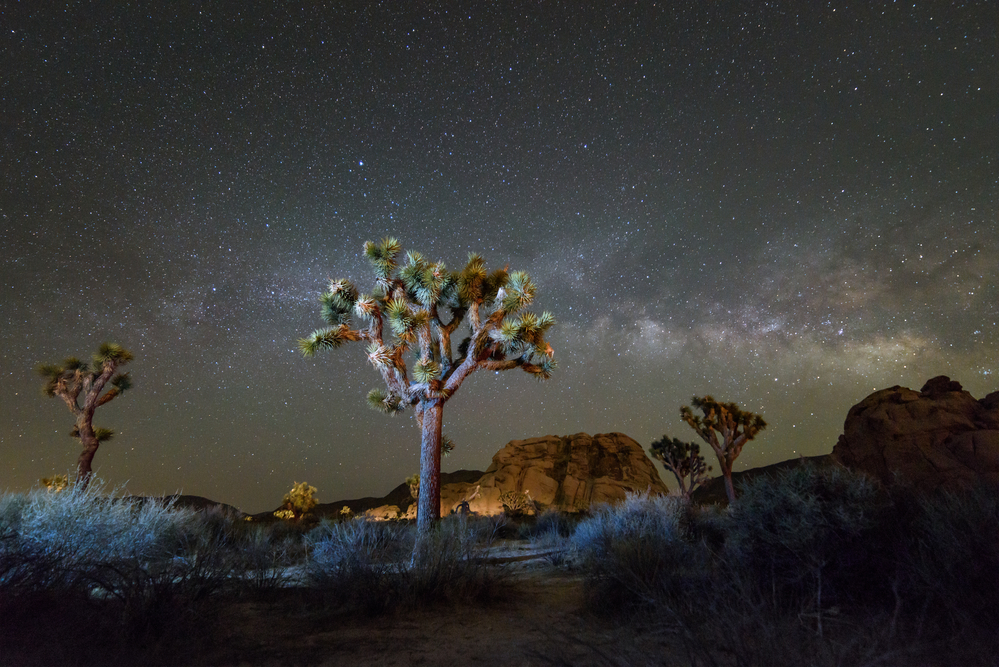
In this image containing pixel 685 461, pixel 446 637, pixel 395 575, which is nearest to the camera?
pixel 446 637

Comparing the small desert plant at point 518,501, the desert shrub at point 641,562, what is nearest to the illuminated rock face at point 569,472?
the small desert plant at point 518,501

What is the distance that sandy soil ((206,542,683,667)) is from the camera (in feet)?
13.4

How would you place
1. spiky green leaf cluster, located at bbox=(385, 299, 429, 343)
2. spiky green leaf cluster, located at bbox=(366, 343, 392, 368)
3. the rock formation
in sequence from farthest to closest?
the rock formation, spiky green leaf cluster, located at bbox=(385, 299, 429, 343), spiky green leaf cluster, located at bbox=(366, 343, 392, 368)

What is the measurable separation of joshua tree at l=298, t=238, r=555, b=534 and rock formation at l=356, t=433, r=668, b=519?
912 inches

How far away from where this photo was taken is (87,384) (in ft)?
62.1

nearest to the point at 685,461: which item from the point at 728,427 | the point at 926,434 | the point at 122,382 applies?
the point at 728,427

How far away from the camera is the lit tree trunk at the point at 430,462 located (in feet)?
41.5

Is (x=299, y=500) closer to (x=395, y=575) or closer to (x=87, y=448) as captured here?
(x=87, y=448)

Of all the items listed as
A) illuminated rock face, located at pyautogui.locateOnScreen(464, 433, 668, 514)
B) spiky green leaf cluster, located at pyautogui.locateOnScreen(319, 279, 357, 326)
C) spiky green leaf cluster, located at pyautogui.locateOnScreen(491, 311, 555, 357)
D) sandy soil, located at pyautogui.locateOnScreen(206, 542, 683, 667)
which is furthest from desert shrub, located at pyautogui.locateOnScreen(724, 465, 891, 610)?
illuminated rock face, located at pyautogui.locateOnScreen(464, 433, 668, 514)

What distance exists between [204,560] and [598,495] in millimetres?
35710

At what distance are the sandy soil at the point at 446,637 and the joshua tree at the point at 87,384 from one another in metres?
18.6

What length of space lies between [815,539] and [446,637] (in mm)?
4320

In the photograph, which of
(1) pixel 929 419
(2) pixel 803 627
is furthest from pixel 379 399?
(1) pixel 929 419

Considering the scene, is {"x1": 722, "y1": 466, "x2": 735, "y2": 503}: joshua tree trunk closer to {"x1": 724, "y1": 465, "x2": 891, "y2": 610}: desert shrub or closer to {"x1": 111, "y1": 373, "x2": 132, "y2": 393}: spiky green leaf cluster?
{"x1": 724, "y1": 465, "x2": 891, "y2": 610}: desert shrub
